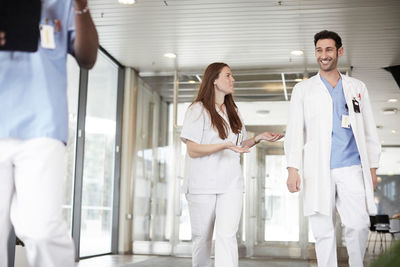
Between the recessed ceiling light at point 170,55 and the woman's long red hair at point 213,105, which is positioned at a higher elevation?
the recessed ceiling light at point 170,55

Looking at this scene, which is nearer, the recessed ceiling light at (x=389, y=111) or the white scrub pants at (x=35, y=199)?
the white scrub pants at (x=35, y=199)

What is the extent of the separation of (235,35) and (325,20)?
120cm

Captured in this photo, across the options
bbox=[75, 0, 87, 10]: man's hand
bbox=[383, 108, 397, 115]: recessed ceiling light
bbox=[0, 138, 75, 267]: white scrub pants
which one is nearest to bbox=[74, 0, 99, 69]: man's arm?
bbox=[75, 0, 87, 10]: man's hand

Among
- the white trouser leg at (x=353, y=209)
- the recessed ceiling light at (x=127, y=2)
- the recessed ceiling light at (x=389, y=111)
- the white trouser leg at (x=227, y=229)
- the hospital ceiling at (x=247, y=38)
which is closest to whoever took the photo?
the white trouser leg at (x=353, y=209)

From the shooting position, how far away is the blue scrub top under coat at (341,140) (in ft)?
10.00

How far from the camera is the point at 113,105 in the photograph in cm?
866

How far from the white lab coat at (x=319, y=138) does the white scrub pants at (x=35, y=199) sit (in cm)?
182

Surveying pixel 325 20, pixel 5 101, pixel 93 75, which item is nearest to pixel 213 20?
pixel 325 20

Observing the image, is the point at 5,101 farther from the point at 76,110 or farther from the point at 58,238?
the point at 76,110

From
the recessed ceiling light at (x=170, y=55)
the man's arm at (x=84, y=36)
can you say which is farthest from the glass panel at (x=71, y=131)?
the man's arm at (x=84, y=36)

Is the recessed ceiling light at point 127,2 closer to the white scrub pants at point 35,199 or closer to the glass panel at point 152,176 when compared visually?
the glass panel at point 152,176

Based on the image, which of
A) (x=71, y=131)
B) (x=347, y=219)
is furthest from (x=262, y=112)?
(x=347, y=219)

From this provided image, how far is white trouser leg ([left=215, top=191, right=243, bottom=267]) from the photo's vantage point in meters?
3.21

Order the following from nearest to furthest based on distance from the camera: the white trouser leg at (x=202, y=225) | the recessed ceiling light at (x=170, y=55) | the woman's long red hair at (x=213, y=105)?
the white trouser leg at (x=202, y=225)
the woman's long red hair at (x=213, y=105)
the recessed ceiling light at (x=170, y=55)
